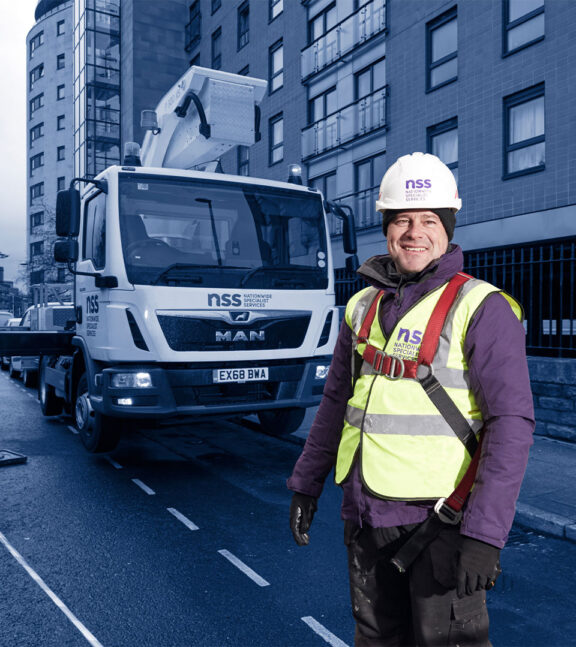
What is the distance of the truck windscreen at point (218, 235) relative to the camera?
621 centimetres

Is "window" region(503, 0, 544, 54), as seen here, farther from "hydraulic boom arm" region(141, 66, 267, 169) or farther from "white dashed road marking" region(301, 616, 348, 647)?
"white dashed road marking" region(301, 616, 348, 647)

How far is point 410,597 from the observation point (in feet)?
6.76

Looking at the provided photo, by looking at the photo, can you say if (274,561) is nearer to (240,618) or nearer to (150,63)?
(240,618)

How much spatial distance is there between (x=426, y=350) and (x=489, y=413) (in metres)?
0.25

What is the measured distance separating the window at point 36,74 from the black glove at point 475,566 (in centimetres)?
6591

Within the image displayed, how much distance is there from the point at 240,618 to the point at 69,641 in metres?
0.82

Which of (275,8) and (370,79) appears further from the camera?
(275,8)

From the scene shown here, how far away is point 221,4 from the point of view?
A: 85.4 feet

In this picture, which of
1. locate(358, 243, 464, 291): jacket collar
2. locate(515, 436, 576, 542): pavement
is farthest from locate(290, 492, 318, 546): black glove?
locate(515, 436, 576, 542): pavement

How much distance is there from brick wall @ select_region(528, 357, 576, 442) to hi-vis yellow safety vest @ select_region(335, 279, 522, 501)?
6330 millimetres

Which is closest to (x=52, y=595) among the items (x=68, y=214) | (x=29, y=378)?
(x=68, y=214)

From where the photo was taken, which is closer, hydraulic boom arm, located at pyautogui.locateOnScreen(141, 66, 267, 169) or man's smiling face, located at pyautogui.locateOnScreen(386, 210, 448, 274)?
man's smiling face, located at pyautogui.locateOnScreen(386, 210, 448, 274)

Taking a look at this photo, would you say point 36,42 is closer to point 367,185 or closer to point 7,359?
point 7,359

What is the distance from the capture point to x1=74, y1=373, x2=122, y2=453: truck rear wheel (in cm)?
678
